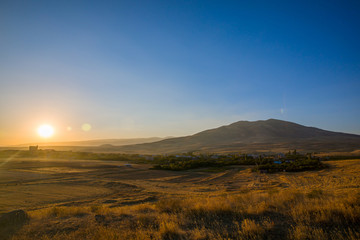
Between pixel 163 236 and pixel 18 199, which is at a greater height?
pixel 163 236

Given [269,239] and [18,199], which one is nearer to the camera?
[269,239]

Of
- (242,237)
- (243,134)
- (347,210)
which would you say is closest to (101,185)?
(242,237)

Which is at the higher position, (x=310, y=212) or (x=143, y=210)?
(x=310, y=212)

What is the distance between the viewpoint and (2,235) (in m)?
6.43

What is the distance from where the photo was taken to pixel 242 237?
216 inches

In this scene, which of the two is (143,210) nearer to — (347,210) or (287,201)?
(287,201)

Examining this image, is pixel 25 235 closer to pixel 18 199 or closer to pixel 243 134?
pixel 18 199

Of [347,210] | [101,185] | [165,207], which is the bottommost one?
[101,185]

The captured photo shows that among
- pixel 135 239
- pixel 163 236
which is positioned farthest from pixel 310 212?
pixel 135 239

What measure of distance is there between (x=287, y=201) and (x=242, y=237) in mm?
4413

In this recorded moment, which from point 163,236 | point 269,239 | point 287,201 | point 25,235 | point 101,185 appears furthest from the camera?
point 101,185

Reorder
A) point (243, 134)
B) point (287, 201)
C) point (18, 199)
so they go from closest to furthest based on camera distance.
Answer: point (287, 201) → point (18, 199) → point (243, 134)

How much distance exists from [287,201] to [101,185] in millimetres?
15323

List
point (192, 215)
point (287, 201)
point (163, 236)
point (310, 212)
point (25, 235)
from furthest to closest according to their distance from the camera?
point (287, 201)
point (192, 215)
point (310, 212)
point (25, 235)
point (163, 236)
